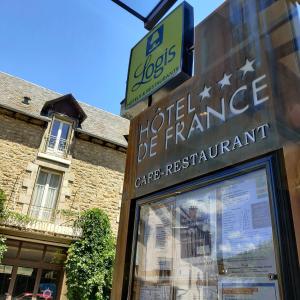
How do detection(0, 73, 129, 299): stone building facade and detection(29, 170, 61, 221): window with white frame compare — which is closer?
detection(0, 73, 129, 299): stone building facade

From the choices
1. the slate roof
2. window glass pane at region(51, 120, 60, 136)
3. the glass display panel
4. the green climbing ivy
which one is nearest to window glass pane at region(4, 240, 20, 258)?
the green climbing ivy

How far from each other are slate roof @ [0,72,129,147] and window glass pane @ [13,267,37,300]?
615cm

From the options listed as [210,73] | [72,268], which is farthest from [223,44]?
[72,268]

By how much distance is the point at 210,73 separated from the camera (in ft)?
8.59

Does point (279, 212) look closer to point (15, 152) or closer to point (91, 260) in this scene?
point (91, 260)

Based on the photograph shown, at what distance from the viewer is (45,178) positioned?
1320 centimetres

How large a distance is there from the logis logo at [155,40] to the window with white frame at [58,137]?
10.8m

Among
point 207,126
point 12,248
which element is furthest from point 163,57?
point 12,248

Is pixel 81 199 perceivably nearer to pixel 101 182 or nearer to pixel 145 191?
pixel 101 182

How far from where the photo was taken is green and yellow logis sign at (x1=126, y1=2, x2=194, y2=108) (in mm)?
3070

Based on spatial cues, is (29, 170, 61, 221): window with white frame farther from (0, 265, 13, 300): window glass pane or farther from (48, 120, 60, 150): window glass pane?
(0, 265, 13, 300): window glass pane

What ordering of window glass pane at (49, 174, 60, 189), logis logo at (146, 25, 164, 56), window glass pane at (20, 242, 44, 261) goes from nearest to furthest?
logis logo at (146, 25, 164, 56), window glass pane at (20, 242, 44, 261), window glass pane at (49, 174, 60, 189)

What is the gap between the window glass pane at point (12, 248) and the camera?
11.5 meters

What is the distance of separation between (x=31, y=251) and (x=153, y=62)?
1092 cm
